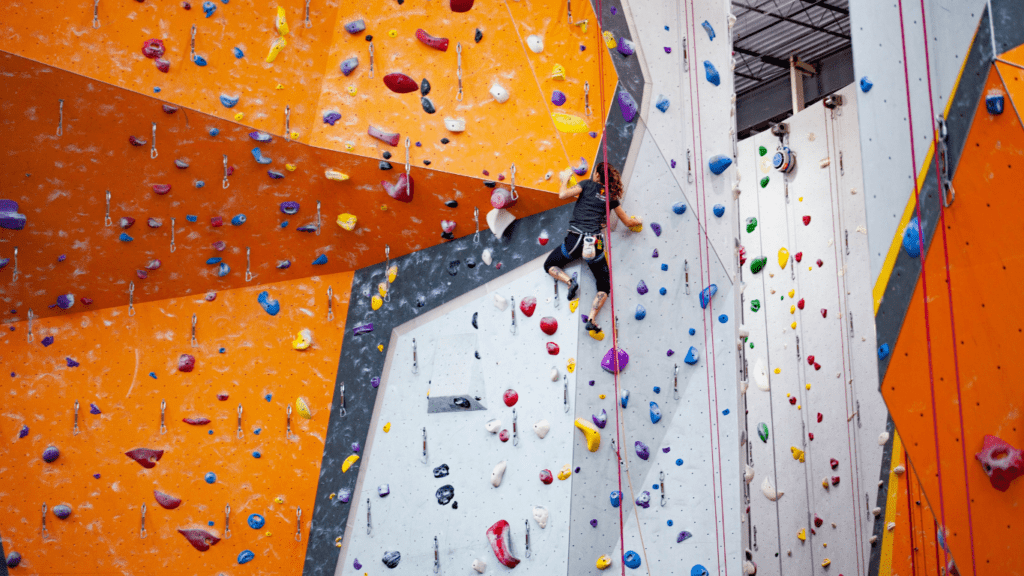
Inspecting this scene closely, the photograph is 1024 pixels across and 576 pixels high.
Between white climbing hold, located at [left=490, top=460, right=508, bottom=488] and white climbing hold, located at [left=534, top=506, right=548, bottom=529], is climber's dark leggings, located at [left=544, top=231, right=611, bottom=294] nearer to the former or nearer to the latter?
white climbing hold, located at [left=490, top=460, right=508, bottom=488]

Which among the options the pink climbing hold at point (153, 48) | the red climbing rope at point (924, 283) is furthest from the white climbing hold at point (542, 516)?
the pink climbing hold at point (153, 48)

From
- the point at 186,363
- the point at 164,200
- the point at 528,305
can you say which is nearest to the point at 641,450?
the point at 528,305

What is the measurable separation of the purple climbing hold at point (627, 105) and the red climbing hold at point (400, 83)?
1262 millimetres

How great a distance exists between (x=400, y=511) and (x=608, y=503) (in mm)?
1355

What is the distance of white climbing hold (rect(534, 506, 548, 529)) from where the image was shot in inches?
178

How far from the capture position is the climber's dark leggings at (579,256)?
4.64 meters

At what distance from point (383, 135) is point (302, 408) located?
1.91 metres

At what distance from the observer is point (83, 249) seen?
5.20 m

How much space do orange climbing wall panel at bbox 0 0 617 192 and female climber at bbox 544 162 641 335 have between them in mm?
238

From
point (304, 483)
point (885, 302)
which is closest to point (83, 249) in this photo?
point (304, 483)

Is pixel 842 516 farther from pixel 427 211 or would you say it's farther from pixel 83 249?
pixel 83 249

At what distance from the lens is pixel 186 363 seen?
17.6 ft

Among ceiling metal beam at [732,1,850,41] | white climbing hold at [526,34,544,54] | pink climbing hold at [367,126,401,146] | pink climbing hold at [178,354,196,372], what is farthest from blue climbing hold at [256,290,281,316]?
ceiling metal beam at [732,1,850,41]

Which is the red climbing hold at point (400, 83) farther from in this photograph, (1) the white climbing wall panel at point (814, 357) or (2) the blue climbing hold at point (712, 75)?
(1) the white climbing wall panel at point (814, 357)
